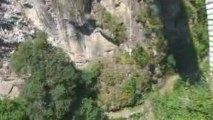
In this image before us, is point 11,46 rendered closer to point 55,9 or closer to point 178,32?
point 55,9

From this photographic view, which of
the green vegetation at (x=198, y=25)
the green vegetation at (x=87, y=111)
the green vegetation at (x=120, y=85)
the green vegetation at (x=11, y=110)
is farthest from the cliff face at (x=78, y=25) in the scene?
the green vegetation at (x=198, y=25)

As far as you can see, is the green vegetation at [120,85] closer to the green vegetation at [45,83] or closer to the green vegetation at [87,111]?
the green vegetation at [87,111]

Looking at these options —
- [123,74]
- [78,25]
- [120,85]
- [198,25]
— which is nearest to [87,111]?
[120,85]

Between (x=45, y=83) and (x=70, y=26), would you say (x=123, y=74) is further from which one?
(x=45, y=83)

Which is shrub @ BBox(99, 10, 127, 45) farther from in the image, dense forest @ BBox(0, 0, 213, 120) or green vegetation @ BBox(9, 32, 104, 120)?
green vegetation @ BBox(9, 32, 104, 120)

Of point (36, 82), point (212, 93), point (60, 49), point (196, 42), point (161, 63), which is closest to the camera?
point (212, 93)

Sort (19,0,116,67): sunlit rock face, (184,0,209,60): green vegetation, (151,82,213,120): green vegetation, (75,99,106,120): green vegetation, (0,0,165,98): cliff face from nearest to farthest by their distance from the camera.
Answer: (151,82,213,120): green vegetation → (75,99,106,120): green vegetation → (0,0,165,98): cliff face → (19,0,116,67): sunlit rock face → (184,0,209,60): green vegetation

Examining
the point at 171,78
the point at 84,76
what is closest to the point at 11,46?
the point at 84,76

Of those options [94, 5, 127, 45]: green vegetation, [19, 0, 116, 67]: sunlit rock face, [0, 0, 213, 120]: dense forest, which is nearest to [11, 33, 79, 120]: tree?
[0, 0, 213, 120]: dense forest
